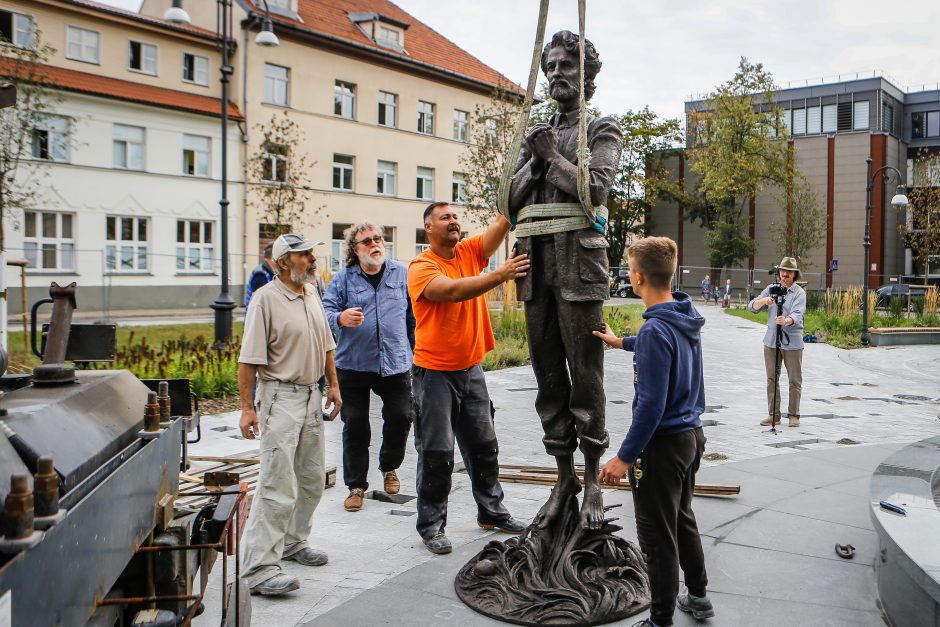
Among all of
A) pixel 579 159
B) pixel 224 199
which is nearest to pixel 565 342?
pixel 579 159

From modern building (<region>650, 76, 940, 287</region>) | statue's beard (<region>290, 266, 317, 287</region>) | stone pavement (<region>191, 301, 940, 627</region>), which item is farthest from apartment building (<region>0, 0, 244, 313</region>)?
modern building (<region>650, 76, 940, 287</region>)

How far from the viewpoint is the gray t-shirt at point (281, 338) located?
4.41 m

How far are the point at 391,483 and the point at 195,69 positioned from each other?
28.9 metres

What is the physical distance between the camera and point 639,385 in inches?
132

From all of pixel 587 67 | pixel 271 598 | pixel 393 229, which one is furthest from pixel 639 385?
pixel 393 229

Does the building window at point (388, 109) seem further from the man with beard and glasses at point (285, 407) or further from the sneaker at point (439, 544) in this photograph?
the sneaker at point (439, 544)

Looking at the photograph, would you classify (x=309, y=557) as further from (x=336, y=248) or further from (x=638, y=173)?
(x=638, y=173)

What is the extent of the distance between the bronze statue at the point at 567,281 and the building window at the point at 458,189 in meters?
35.5

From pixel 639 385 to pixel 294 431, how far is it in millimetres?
2032

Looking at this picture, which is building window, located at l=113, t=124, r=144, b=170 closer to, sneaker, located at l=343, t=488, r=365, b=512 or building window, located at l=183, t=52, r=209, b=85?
building window, located at l=183, t=52, r=209, b=85

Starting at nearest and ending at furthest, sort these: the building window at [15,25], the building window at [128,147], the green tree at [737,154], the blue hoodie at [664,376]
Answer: the blue hoodie at [664,376]
the building window at [15,25]
the building window at [128,147]
the green tree at [737,154]

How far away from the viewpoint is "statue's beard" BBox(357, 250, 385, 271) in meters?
6.13

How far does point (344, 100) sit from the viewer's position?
34875 millimetres

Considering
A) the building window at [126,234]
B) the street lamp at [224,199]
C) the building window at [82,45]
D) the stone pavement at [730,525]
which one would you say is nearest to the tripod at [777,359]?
the stone pavement at [730,525]
